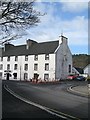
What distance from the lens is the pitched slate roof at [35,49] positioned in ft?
216

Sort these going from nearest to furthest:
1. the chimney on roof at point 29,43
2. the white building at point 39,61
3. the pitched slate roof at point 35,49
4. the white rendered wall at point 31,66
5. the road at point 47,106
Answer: the road at point 47,106 → the white rendered wall at point 31,66 → the white building at point 39,61 → the pitched slate roof at point 35,49 → the chimney on roof at point 29,43

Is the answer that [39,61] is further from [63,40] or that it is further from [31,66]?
[63,40]

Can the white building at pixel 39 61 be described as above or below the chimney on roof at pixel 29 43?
below

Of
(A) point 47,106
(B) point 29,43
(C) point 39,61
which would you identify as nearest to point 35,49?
(B) point 29,43

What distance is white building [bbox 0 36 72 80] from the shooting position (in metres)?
63.2

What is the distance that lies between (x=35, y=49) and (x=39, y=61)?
16.7 ft

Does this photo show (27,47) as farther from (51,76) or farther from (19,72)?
(51,76)

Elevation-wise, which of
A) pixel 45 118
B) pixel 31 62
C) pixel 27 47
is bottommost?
pixel 45 118

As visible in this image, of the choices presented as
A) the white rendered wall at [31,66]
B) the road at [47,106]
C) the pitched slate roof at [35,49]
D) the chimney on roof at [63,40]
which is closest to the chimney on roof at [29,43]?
the pitched slate roof at [35,49]

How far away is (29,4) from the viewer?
2156 centimetres

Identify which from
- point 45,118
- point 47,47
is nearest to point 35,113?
point 45,118

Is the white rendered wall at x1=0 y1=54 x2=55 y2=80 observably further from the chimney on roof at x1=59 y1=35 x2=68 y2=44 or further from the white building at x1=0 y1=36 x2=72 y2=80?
the chimney on roof at x1=59 y1=35 x2=68 y2=44

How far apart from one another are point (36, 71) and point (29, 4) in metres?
44.8

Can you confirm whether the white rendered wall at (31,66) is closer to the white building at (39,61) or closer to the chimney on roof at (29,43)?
the white building at (39,61)
